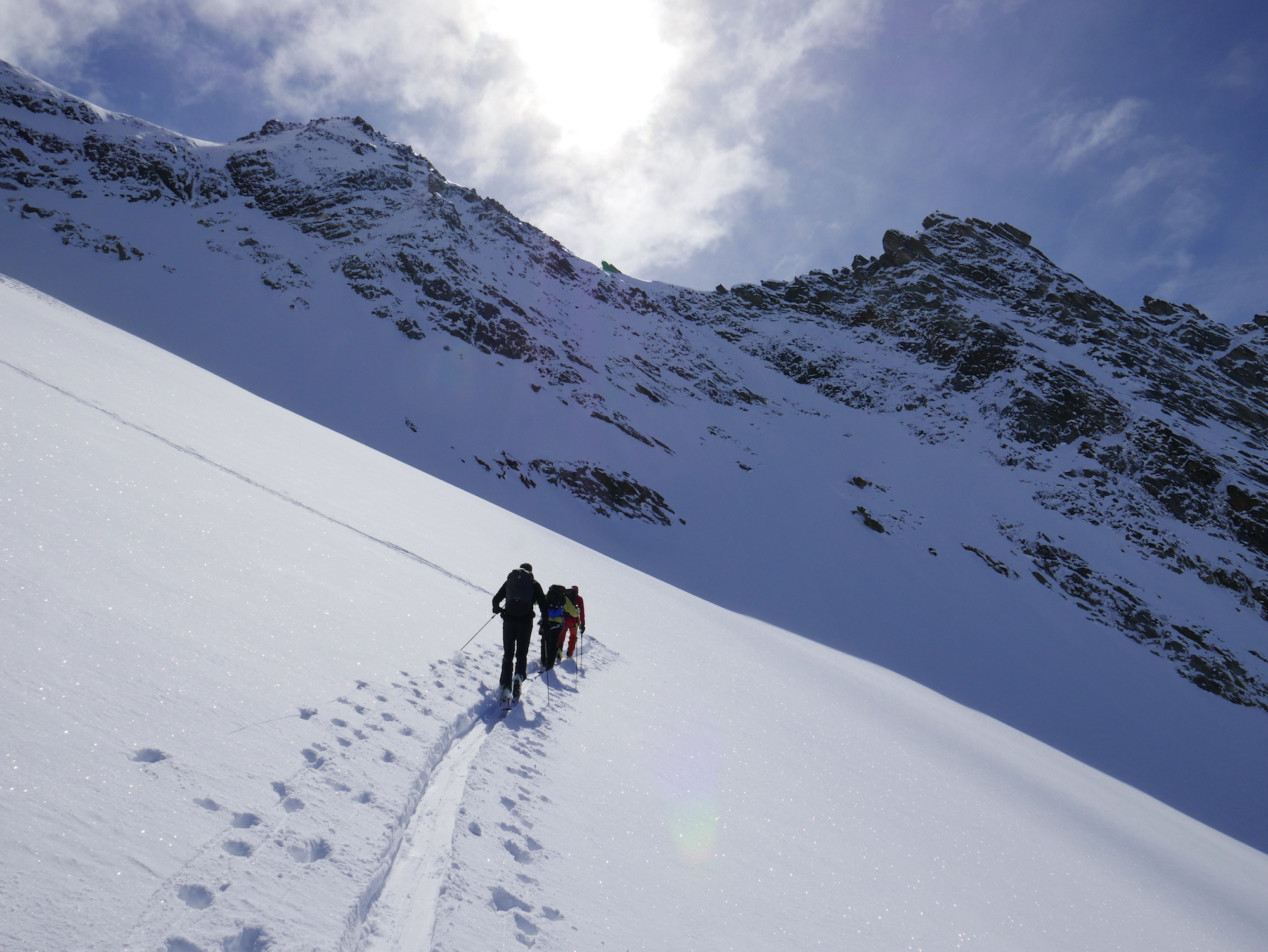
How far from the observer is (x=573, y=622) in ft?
28.7

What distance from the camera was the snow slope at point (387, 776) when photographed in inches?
101

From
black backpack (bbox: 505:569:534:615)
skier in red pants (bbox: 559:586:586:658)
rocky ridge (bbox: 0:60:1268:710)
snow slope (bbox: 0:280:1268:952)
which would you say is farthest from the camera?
rocky ridge (bbox: 0:60:1268:710)

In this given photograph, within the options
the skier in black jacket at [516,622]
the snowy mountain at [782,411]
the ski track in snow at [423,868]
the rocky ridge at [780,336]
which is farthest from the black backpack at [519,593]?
the rocky ridge at [780,336]

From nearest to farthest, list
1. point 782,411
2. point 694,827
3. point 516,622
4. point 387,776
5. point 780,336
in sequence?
1. point 387,776
2. point 694,827
3. point 516,622
4. point 782,411
5. point 780,336

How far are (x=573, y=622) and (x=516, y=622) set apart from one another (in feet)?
6.38

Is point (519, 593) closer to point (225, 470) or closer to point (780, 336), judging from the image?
point (225, 470)

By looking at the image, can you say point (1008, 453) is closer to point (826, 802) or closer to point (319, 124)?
point (826, 802)

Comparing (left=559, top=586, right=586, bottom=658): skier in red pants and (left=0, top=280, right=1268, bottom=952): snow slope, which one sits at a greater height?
(left=559, top=586, right=586, bottom=658): skier in red pants

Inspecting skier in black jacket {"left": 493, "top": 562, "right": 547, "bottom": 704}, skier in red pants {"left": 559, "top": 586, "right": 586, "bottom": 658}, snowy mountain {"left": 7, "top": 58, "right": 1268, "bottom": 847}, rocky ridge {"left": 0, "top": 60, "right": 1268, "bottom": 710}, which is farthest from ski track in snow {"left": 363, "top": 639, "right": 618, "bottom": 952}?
rocky ridge {"left": 0, "top": 60, "right": 1268, "bottom": 710}

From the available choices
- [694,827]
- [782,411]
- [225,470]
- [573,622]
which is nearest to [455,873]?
[694,827]

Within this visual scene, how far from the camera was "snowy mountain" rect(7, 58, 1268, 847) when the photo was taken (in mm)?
30625

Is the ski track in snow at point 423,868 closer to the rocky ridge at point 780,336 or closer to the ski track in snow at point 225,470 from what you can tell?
the ski track in snow at point 225,470

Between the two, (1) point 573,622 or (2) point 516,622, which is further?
(1) point 573,622

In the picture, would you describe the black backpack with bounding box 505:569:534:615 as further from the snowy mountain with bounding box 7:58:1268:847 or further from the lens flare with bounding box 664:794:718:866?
the snowy mountain with bounding box 7:58:1268:847
